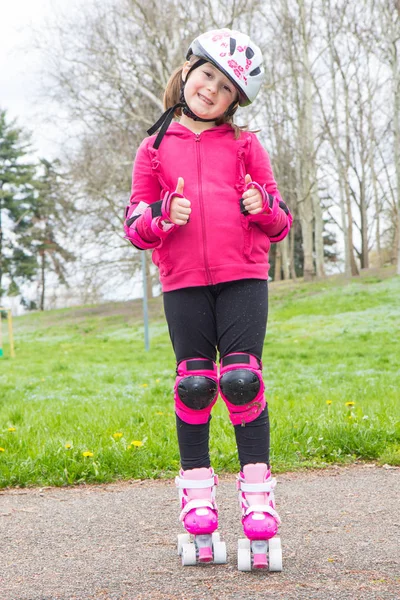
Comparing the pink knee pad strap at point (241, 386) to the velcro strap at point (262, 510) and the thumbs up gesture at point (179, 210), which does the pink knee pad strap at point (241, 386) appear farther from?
the thumbs up gesture at point (179, 210)

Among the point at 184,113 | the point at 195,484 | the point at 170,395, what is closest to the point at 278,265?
the point at 170,395

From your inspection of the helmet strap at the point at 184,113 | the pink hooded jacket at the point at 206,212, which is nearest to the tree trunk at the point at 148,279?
the helmet strap at the point at 184,113

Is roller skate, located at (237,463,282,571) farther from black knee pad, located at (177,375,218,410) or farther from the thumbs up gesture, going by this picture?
the thumbs up gesture

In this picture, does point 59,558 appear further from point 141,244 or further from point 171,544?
point 141,244

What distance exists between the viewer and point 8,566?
86.0 inches

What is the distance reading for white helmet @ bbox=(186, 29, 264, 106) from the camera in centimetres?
235

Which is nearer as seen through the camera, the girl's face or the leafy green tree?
the girl's face

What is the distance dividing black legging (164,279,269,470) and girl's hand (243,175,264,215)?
243 mm

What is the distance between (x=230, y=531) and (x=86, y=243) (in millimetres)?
18961

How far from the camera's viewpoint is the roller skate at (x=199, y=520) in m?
2.20

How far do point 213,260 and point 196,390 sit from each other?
0.43 meters

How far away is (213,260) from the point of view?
7.52 feet

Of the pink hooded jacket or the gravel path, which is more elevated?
the pink hooded jacket

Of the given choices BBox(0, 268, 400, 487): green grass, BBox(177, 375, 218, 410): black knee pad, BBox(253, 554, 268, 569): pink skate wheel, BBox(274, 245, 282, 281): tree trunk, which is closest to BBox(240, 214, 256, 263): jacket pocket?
BBox(177, 375, 218, 410): black knee pad
